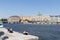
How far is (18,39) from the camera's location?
88.1ft

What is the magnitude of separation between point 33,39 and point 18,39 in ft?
7.71

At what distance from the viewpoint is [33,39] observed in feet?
93.1

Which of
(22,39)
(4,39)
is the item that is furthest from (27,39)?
(4,39)

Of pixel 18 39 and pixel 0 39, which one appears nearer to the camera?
pixel 18 39

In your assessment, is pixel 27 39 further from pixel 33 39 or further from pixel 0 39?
pixel 0 39

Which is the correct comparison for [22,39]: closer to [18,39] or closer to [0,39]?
[18,39]

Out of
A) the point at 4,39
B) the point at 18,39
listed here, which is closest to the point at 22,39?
the point at 18,39

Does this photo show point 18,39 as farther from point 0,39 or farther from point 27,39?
point 0,39

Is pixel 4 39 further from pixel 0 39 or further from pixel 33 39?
pixel 33 39

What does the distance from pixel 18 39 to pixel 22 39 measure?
49 cm

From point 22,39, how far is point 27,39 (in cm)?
71

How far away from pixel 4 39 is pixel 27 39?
2.73 m

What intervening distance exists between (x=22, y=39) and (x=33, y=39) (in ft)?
6.26

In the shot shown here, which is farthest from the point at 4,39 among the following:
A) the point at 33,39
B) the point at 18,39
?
the point at 33,39
